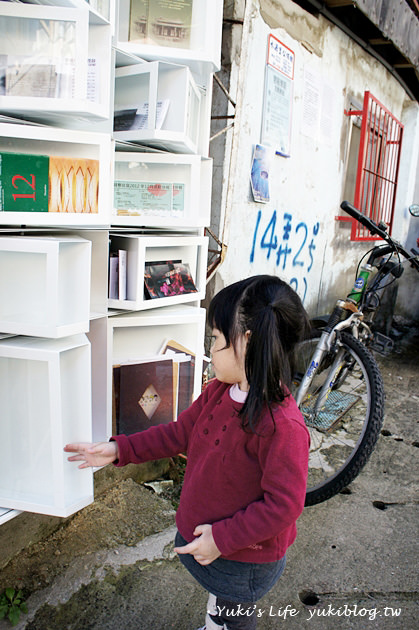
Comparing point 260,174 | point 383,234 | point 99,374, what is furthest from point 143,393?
point 260,174

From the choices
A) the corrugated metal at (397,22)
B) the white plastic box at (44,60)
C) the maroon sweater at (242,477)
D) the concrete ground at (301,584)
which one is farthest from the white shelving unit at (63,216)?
the corrugated metal at (397,22)

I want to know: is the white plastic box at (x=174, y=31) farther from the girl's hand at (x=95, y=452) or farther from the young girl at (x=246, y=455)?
the girl's hand at (x=95, y=452)

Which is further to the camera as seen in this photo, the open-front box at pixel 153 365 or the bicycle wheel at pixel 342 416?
the bicycle wheel at pixel 342 416

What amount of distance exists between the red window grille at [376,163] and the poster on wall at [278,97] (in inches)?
54.4

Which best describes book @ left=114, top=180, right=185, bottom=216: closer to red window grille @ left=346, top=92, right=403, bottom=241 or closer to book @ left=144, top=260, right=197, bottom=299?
book @ left=144, top=260, right=197, bottom=299

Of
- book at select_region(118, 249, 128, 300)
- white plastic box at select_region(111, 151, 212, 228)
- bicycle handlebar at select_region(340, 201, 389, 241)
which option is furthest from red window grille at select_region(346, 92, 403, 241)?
book at select_region(118, 249, 128, 300)

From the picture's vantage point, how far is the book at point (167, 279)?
1988 millimetres

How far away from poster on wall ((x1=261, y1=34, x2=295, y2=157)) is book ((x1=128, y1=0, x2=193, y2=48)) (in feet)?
4.03

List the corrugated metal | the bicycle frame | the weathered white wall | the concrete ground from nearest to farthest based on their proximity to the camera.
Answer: the concrete ground < the bicycle frame < the weathered white wall < the corrugated metal

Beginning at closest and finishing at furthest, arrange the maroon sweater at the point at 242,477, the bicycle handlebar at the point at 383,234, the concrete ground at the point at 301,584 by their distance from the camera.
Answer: the maroon sweater at the point at 242,477 < the concrete ground at the point at 301,584 < the bicycle handlebar at the point at 383,234

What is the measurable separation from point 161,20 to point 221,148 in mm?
918

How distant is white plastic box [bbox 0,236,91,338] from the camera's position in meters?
1.37

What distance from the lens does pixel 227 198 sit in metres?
2.68

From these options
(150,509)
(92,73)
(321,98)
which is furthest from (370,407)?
(321,98)
